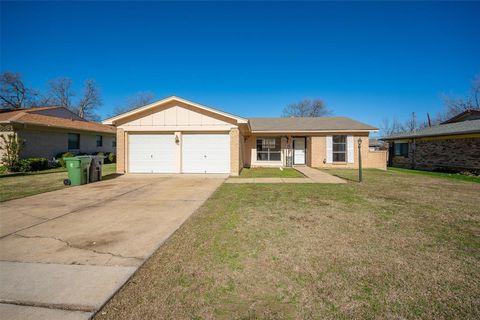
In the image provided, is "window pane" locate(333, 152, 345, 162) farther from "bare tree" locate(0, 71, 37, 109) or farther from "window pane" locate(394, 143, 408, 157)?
"bare tree" locate(0, 71, 37, 109)

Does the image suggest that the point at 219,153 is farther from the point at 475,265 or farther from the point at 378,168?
the point at 378,168

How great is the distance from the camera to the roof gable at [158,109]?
12875 mm

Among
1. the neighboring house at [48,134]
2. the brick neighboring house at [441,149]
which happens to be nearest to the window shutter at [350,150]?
the brick neighboring house at [441,149]

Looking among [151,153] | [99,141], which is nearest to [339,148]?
[151,153]

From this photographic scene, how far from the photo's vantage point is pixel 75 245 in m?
3.89

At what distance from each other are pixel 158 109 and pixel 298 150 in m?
11.2

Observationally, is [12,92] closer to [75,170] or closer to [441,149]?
[75,170]

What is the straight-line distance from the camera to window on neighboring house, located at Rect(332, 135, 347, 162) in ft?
57.8

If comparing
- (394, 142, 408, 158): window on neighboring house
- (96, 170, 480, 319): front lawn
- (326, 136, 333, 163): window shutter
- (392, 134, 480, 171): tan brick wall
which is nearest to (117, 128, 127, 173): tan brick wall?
(96, 170, 480, 319): front lawn

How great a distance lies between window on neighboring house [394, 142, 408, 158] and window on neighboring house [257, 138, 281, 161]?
1201 cm

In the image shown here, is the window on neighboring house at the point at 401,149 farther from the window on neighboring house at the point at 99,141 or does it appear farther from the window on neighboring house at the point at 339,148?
the window on neighboring house at the point at 99,141

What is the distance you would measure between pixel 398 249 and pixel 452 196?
6211 millimetres

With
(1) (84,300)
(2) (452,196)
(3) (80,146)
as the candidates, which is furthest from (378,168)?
(3) (80,146)

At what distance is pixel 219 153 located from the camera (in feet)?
43.8
